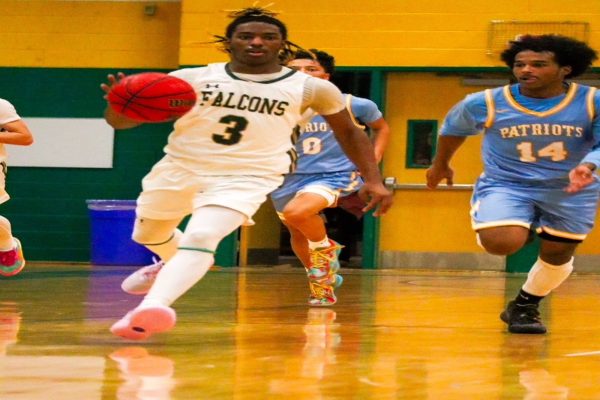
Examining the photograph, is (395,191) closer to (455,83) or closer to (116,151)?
(455,83)

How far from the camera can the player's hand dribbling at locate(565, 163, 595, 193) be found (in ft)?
19.0

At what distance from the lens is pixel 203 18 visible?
1359 cm

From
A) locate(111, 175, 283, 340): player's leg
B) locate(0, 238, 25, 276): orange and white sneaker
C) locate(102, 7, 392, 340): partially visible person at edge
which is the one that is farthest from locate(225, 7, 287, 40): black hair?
locate(0, 238, 25, 276): orange and white sneaker

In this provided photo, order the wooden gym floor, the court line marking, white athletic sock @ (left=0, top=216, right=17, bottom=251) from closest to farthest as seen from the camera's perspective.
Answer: the wooden gym floor
the court line marking
white athletic sock @ (left=0, top=216, right=17, bottom=251)

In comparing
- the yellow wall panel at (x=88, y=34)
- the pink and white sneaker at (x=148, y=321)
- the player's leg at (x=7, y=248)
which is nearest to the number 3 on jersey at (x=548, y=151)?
the pink and white sneaker at (x=148, y=321)

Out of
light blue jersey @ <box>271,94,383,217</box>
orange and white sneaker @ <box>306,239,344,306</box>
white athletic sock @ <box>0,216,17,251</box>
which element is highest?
light blue jersey @ <box>271,94,383,217</box>

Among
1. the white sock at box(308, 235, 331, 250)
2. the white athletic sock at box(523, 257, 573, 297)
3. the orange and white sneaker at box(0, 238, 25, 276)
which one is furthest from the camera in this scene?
the orange and white sneaker at box(0, 238, 25, 276)

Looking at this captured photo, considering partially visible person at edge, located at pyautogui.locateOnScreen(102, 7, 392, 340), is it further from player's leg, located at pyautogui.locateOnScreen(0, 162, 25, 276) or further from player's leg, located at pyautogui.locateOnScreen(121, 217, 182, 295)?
player's leg, located at pyautogui.locateOnScreen(0, 162, 25, 276)

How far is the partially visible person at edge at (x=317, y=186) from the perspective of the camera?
7773mm

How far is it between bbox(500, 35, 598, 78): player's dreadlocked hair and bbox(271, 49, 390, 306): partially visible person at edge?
4.91ft

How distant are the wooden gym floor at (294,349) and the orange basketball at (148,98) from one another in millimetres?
980

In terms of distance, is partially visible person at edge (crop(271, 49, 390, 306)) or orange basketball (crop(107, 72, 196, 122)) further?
partially visible person at edge (crop(271, 49, 390, 306))

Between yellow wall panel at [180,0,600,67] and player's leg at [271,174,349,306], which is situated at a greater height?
yellow wall panel at [180,0,600,67]

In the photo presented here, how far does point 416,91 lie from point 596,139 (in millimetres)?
7584
